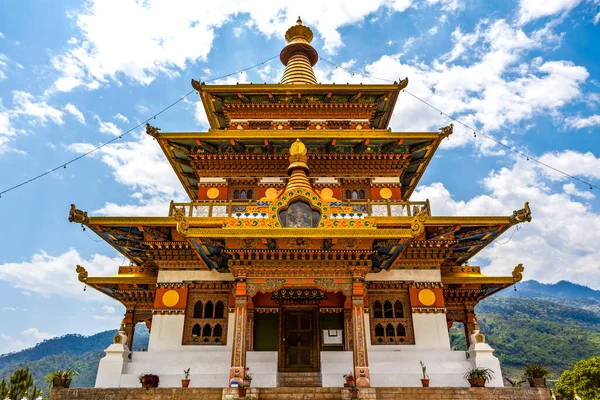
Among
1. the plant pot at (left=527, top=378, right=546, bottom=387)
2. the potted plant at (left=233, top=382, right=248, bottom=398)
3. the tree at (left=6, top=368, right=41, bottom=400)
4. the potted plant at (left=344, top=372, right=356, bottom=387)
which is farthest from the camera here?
the tree at (left=6, top=368, right=41, bottom=400)

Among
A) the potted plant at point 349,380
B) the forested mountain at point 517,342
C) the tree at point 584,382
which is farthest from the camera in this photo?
the forested mountain at point 517,342

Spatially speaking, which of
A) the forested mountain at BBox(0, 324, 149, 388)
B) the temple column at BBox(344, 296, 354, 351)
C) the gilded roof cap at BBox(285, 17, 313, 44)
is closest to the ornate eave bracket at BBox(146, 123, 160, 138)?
the temple column at BBox(344, 296, 354, 351)

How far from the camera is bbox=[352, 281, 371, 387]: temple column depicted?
1338 cm

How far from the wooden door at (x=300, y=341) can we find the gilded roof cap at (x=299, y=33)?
19509mm

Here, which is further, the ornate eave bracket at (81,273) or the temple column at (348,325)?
the ornate eave bracket at (81,273)

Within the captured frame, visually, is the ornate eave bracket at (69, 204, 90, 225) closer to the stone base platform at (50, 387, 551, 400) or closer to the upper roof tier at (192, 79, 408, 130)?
the stone base platform at (50, 387, 551, 400)

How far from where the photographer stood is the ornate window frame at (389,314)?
55.6ft

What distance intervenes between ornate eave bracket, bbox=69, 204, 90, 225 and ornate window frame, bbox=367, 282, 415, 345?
11.2m

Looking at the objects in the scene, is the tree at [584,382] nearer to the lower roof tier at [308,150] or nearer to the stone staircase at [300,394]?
the lower roof tier at [308,150]

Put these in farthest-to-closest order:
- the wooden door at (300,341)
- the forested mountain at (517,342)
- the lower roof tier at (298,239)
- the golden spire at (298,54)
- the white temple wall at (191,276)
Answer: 1. the forested mountain at (517,342)
2. the golden spire at (298,54)
3. the white temple wall at (191,276)
4. the wooden door at (300,341)
5. the lower roof tier at (298,239)

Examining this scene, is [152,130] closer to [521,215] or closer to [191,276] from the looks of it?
[191,276]

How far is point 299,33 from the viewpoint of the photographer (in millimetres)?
29766

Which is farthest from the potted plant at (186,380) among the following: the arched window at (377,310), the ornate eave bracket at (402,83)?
the ornate eave bracket at (402,83)

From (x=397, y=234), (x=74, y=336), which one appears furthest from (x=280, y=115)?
(x=74, y=336)
